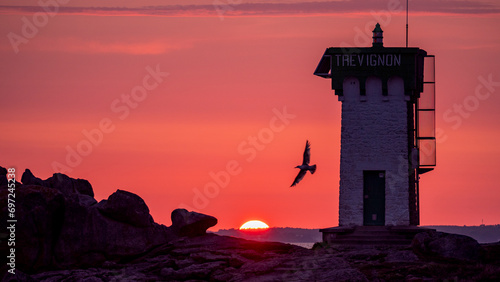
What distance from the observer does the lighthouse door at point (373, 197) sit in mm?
44281

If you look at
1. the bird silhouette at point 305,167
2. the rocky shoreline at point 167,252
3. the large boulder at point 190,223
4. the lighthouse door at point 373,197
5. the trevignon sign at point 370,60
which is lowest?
the rocky shoreline at point 167,252

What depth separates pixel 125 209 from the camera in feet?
131

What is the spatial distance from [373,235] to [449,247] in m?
8.16

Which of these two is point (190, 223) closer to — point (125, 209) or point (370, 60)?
point (125, 209)

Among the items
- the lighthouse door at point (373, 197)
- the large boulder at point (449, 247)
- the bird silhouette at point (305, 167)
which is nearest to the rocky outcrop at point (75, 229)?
the bird silhouette at point (305, 167)

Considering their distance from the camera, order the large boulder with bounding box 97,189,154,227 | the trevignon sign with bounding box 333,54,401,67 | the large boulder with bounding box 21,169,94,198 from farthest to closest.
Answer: the trevignon sign with bounding box 333,54,401,67 → the large boulder with bounding box 21,169,94,198 → the large boulder with bounding box 97,189,154,227

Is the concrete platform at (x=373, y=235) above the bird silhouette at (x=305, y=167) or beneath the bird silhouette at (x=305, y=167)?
beneath

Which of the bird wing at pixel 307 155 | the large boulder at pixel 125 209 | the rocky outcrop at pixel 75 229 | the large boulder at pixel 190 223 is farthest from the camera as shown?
the bird wing at pixel 307 155

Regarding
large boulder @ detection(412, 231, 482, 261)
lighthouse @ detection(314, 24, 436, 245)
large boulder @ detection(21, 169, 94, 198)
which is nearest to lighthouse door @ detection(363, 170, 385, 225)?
lighthouse @ detection(314, 24, 436, 245)

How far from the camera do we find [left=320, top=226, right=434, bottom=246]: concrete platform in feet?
140

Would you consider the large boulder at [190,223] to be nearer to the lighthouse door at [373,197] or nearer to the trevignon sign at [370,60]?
the lighthouse door at [373,197]

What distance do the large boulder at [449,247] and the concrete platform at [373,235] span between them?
6.55 m

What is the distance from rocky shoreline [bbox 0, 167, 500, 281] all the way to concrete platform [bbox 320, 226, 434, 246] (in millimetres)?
2337

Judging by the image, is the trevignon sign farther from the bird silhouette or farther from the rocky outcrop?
the rocky outcrop
